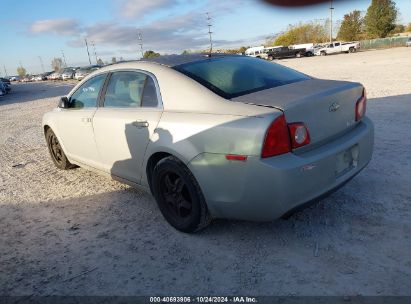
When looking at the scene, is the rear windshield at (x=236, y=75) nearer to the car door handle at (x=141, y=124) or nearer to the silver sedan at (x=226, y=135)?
the silver sedan at (x=226, y=135)

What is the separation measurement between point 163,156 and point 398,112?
5.58 meters

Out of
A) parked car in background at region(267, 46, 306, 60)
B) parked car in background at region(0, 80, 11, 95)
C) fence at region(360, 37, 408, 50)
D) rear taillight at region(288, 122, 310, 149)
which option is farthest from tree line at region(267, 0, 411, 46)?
rear taillight at region(288, 122, 310, 149)

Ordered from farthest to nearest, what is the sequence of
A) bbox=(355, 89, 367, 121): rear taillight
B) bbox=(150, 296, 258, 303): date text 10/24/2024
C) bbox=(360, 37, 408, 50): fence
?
bbox=(360, 37, 408, 50): fence
bbox=(355, 89, 367, 121): rear taillight
bbox=(150, 296, 258, 303): date text 10/24/2024

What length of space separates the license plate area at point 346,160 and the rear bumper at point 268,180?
0.04ft

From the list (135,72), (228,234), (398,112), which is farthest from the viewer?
(398,112)

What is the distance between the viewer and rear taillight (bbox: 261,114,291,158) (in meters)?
2.59

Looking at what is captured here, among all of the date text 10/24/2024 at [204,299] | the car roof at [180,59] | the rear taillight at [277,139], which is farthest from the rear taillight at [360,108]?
the date text 10/24/2024 at [204,299]

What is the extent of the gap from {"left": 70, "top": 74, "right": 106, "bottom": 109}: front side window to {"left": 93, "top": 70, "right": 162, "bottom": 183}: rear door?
0.23 meters

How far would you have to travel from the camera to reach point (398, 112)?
7.11 metres

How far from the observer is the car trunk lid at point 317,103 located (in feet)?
9.05

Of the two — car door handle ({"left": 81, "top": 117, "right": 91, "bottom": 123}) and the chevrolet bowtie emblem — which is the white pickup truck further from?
the chevrolet bowtie emblem

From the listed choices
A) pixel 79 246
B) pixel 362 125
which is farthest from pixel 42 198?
pixel 362 125

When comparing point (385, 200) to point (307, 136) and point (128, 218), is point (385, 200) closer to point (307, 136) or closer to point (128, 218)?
point (307, 136)

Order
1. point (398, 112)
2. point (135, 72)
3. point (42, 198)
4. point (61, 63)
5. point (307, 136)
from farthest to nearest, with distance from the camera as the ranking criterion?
point (61, 63) → point (398, 112) → point (42, 198) → point (135, 72) → point (307, 136)
